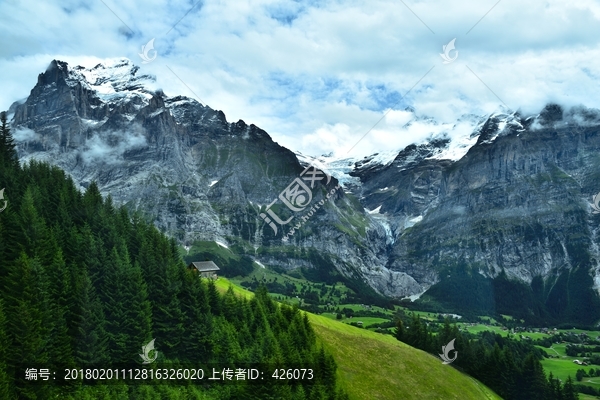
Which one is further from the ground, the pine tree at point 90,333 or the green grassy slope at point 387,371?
the pine tree at point 90,333

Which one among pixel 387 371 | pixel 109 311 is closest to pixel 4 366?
pixel 109 311

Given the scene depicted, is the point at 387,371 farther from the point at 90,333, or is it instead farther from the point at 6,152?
the point at 6,152

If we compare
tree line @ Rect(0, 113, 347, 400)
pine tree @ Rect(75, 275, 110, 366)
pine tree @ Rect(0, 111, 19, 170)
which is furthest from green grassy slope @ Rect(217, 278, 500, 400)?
pine tree @ Rect(0, 111, 19, 170)

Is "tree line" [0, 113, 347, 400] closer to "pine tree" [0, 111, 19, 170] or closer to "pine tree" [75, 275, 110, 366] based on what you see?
"pine tree" [75, 275, 110, 366]

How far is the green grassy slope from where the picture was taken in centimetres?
7175

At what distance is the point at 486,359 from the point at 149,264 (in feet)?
273

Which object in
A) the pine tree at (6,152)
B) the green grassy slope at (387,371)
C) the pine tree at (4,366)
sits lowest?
the green grassy slope at (387,371)

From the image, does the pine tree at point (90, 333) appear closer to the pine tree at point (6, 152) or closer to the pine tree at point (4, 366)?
the pine tree at point (4, 366)

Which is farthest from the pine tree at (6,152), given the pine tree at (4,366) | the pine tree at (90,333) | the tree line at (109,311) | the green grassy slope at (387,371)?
the green grassy slope at (387,371)

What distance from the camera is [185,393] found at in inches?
2031

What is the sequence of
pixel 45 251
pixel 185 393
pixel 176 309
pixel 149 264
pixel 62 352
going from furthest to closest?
pixel 149 264, pixel 176 309, pixel 45 251, pixel 185 393, pixel 62 352

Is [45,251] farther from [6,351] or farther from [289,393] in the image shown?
[289,393]

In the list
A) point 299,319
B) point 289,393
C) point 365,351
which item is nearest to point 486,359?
point 365,351

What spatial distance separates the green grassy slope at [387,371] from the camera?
7175 cm
